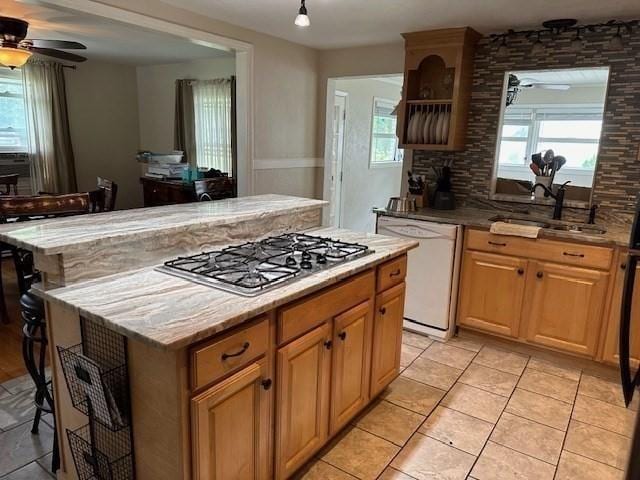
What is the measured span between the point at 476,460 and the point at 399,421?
426 millimetres

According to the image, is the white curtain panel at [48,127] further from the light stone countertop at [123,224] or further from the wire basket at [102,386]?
the wire basket at [102,386]

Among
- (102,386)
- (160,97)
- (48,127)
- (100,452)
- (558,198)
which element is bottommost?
(100,452)

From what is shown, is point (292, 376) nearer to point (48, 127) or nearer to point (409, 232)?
point (409, 232)

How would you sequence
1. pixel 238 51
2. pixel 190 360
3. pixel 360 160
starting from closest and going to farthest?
1. pixel 190 360
2. pixel 238 51
3. pixel 360 160

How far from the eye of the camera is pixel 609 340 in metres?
2.85

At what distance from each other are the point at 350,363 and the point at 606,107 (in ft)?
8.42

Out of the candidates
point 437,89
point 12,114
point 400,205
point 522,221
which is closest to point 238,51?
point 437,89

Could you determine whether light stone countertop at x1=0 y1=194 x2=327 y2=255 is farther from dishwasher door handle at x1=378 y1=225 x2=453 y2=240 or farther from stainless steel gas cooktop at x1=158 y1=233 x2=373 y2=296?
dishwasher door handle at x1=378 y1=225 x2=453 y2=240

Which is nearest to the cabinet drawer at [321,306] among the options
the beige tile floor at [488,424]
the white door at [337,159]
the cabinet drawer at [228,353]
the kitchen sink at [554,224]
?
the cabinet drawer at [228,353]

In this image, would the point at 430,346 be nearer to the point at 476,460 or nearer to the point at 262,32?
the point at 476,460

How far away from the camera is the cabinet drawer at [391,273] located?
2.28 metres

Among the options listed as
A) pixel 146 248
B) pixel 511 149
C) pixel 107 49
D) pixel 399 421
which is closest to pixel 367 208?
pixel 511 149

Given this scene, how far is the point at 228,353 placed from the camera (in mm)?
1442

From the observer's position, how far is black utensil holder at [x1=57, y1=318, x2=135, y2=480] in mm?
1445
